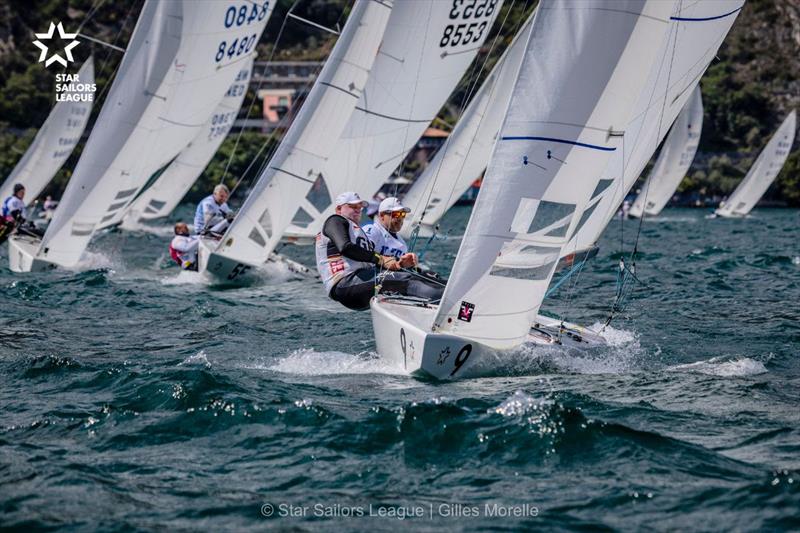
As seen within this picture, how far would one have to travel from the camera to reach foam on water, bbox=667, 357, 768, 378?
817cm

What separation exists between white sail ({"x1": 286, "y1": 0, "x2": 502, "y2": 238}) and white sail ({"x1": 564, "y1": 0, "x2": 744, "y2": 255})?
5.16 m

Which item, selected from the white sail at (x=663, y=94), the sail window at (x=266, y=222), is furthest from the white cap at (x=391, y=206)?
the sail window at (x=266, y=222)

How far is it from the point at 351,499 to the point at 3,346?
533cm

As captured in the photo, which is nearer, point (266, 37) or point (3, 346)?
point (3, 346)

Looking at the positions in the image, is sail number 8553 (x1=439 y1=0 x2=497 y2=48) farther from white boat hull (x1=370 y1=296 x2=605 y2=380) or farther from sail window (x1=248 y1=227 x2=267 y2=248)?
white boat hull (x1=370 y1=296 x2=605 y2=380)

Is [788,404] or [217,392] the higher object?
[788,404]

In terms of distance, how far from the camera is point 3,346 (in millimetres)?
9578

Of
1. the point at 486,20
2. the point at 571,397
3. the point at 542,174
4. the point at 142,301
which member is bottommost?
the point at 142,301

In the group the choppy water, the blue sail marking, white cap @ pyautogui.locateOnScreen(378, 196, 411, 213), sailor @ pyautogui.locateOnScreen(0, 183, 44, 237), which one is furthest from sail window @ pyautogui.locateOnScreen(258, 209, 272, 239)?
the blue sail marking

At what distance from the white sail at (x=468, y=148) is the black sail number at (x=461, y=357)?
8450 millimetres

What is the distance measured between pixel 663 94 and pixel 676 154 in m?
28.5

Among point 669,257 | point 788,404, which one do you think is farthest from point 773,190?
point 788,404

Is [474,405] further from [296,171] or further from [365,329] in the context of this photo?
[296,171]

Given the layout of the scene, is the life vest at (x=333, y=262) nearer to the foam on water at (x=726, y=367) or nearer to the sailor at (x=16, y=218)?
the foam on water at (x=726, y=367)
